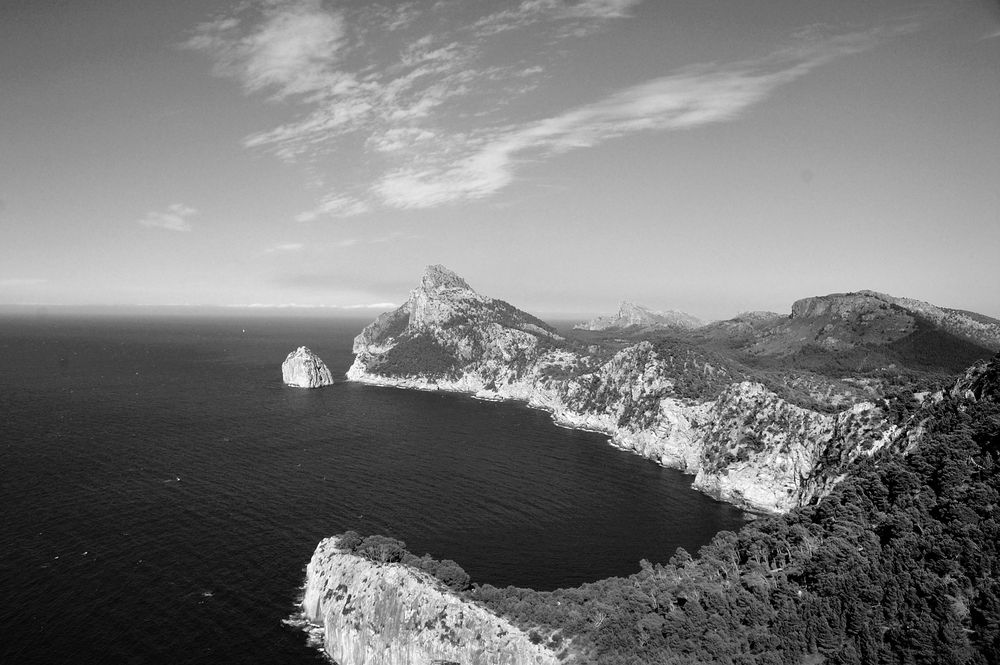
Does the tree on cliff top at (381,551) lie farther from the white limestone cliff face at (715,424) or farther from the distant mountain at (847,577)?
the white limestone cliff face at (715,424)

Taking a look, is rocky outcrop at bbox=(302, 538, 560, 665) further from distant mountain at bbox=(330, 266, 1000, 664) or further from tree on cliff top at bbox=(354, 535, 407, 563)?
tree on cliff top at bbox=(354, 535, 407, 563)

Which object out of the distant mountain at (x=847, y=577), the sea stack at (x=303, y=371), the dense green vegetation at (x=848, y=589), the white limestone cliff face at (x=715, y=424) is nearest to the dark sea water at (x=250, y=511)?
the white limestone cliff face at (x=715, y=424)

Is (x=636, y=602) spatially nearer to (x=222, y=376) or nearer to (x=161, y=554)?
(x=161, y=554)

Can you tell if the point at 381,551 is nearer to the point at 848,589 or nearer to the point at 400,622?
the point at 400,622

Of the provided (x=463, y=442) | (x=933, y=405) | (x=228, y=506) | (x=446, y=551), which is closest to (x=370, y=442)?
(x=463, y=442)

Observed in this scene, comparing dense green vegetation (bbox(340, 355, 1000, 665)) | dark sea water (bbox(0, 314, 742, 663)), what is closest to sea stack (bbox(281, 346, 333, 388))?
dark sea water (bbox(0, 314, 742, 663))

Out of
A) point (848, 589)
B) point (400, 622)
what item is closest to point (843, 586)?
point (848, 589)
